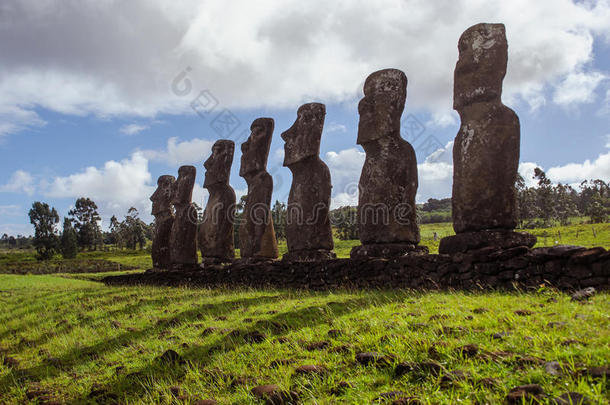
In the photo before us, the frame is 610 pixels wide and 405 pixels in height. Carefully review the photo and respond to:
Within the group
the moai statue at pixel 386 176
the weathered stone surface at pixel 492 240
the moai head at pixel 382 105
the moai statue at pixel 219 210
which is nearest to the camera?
the weathered stone surface at pixel 492 240

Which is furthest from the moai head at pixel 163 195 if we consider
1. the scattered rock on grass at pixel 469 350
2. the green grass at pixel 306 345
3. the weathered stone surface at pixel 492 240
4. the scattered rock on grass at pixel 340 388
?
the scattered rock on grass at pixel 469 350

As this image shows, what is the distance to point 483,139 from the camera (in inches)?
330

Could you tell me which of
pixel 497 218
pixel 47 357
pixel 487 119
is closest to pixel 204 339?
pixel 47 357

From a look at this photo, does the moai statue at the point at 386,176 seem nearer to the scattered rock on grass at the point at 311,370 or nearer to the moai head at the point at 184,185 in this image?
the scattered rock on grass at the point at 311,370

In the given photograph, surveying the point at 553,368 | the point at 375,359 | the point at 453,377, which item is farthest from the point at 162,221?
the point at 553,368

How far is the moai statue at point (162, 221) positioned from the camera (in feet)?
59.7

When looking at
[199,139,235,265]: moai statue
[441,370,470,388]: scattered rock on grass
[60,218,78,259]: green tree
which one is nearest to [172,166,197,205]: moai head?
[199,139,235,265]: moai statue

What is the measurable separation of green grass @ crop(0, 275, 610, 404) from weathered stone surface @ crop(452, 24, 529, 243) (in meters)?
2.09

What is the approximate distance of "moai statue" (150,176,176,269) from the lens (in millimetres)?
18188

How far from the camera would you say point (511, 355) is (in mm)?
3625

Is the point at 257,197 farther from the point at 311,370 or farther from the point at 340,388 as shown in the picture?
the point at 340,388

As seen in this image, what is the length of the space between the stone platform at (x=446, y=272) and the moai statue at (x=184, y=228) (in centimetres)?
385

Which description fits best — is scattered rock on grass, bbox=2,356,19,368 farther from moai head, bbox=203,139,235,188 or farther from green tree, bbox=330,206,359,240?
green tree, bbox=330,206,359,240

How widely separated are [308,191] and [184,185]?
7547mm
